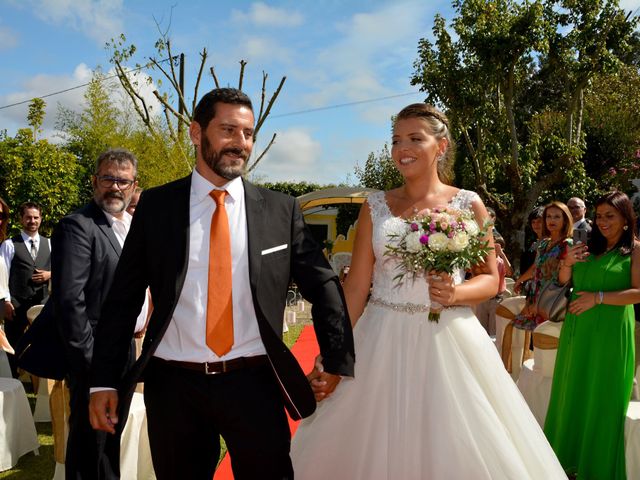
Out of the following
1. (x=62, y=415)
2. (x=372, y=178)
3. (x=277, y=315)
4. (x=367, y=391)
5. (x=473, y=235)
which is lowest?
(x=62, y=415)

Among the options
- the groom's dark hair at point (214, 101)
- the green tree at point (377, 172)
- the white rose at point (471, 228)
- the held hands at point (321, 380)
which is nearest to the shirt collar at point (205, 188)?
the groom's dark hair at point (214, 101)

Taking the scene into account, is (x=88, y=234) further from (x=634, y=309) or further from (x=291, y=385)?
(x=634, y=309)

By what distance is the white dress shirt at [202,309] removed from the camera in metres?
2.34

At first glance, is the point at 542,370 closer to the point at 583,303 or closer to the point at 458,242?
the point at 583,303

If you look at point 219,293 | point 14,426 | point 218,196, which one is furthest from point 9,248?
point 219,293

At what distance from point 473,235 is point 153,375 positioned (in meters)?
1.70

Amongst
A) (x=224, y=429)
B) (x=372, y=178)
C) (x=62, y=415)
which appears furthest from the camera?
(x=372, y=178)

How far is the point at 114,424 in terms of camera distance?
2432 mm

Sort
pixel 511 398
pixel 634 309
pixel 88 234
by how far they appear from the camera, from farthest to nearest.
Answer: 1. pixel 634 309
2. pixel 88 234
3. pixel 511 398

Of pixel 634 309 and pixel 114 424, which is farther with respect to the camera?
pixel 634 309

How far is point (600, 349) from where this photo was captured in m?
4.20

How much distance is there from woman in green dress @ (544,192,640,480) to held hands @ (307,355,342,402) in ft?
7.83

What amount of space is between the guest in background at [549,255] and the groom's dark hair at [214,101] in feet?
14.0

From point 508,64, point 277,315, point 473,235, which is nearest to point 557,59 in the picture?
point 508,64
